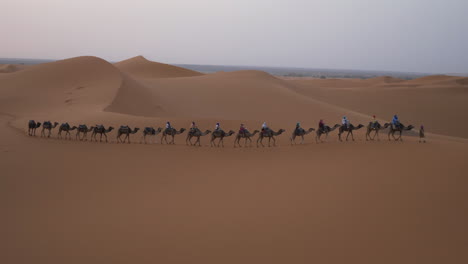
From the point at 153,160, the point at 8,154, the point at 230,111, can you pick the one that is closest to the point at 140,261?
the point at 153,160

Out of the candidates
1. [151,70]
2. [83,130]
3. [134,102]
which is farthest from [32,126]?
[151,70]

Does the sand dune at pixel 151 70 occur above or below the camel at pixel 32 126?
above

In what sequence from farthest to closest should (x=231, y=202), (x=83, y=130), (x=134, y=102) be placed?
(x=134, y=102), (x=83, y=130), (x=231, y=202)

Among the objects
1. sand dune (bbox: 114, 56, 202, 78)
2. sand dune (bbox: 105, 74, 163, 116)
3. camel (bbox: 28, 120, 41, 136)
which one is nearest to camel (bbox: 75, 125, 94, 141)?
camel (bbox: 28, 120, 41, 136)

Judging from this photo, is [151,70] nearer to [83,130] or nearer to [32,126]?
[32,126]

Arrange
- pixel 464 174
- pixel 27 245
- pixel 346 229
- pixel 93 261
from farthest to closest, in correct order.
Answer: pixel 464 174 → pixel 346 229 → pixel 27 245 → pixel 93 261

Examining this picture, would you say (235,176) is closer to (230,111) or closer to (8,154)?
Answer: (8,154)

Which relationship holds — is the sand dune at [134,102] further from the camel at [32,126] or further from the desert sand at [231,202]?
the desert sand at [231,202]

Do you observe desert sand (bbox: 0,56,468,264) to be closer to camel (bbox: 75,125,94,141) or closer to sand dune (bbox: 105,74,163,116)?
camel (bbox: 75,125,94,141)

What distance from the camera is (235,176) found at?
1098 centimetres

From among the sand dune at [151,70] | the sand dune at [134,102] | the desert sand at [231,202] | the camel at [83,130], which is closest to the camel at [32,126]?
the desert sand at [231,202]

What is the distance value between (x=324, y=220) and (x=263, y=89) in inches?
1347

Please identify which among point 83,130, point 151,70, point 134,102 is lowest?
point 83,130

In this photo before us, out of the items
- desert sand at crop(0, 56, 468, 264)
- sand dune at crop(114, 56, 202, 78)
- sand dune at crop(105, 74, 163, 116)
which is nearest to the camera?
desert sand at crop(0, 56, 468, 264)
